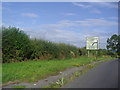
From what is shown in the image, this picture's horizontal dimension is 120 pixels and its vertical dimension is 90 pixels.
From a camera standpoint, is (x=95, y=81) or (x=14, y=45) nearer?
(x=95, y=81)

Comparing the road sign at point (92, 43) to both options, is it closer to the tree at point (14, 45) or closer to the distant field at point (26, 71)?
A: the tree at point (14, 45)

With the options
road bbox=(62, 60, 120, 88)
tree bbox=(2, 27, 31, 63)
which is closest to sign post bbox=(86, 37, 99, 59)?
tree bbox=(2, 27, 31, 63)

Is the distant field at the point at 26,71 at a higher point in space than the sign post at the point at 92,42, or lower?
lower

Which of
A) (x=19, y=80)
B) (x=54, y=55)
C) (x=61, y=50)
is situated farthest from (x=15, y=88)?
(x=61, y=50)

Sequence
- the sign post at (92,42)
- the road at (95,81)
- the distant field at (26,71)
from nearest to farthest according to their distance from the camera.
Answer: the road at (95,81), the distant field at (26,71), the sign post at (92,42)

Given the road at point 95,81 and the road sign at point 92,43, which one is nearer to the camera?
the road at point 95,81

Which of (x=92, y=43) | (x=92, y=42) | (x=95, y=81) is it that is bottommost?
(x=95, y=81)

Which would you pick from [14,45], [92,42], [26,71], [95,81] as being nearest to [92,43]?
[92,42]

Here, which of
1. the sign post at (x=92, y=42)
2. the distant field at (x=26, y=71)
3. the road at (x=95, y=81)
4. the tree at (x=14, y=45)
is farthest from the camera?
the sign post at (x=92, y=42)

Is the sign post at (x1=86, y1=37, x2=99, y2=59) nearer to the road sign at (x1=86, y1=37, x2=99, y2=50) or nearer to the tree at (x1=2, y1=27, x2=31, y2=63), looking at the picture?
the road sign at (x1=86, y1=37, x2=99, y2=50)

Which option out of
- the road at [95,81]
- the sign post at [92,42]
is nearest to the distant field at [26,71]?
the road at [95,81]

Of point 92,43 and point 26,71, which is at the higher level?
point 92,43

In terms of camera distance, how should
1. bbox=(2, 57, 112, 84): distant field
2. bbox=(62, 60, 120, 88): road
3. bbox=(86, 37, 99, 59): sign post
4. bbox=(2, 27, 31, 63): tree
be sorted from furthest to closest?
bbox=(86, 37, 99, 59): sign post, bbox=(2, 27, 31, 63): tree, bbox=(2, 57, 112, 84): distant field, bbox=(62, 60, 120, 88): road

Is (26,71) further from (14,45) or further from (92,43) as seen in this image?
(92,43)
